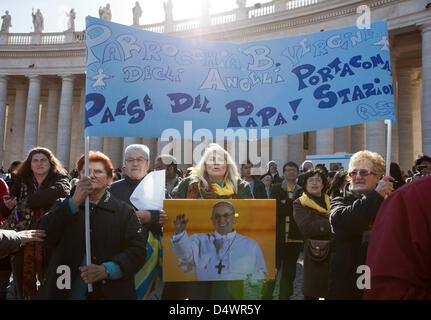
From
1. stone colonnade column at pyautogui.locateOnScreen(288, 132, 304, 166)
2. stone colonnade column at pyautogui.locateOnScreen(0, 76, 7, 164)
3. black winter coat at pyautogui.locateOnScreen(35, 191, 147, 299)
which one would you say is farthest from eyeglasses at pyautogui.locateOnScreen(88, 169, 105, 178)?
stone colonnade column at pyautogui.locateOnScreen(0, 76, 7, 164)

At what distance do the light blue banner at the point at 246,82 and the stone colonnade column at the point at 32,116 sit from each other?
3332 centimetres

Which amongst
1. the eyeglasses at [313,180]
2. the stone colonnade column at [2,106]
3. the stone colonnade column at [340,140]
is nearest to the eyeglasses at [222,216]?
the eyeglasses at [313,180]

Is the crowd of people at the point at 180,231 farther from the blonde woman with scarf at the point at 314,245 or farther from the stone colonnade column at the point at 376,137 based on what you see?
the stone colonnade column at the point at 376,137

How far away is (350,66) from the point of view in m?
4.45

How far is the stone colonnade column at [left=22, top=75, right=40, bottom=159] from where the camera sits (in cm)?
3338

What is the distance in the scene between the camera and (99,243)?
3.18 m

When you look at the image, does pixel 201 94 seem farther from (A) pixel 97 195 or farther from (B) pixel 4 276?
(B) pixel 4 276

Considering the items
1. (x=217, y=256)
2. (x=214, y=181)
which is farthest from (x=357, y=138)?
(x=217, y=256)

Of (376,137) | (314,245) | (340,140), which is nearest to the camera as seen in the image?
(314,245)

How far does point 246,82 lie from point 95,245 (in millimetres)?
2633

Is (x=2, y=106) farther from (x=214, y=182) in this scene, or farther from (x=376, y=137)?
(x=214, y=182)

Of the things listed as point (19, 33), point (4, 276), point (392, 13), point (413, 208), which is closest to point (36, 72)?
point (19, 33)

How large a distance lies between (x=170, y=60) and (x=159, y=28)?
2915cm

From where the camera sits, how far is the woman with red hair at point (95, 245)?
307cm
